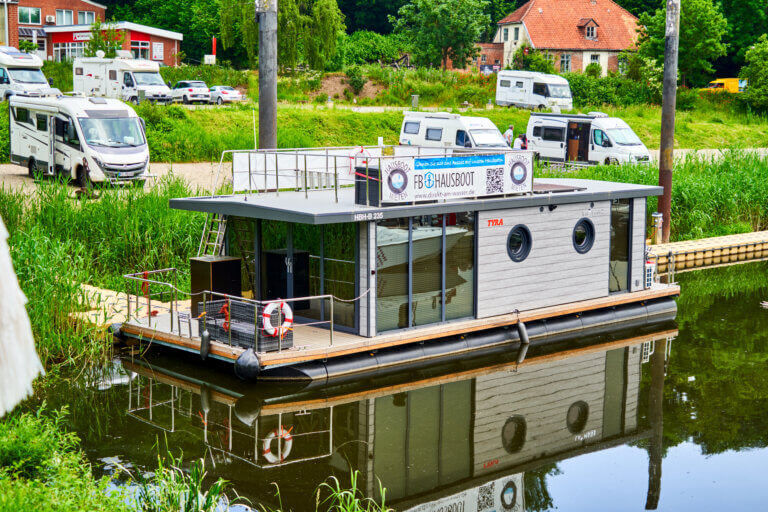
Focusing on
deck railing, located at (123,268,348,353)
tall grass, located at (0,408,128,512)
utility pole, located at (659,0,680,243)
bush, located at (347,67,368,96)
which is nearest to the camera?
tall grass, located at (0,408,128,512)

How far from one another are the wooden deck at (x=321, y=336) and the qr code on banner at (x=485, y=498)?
383 centimetres

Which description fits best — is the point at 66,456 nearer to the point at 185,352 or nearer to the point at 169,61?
the point at 185,352

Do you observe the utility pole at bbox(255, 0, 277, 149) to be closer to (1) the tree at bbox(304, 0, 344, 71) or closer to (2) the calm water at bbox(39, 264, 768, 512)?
(2) the calm water at bbox(39, 264, 768, 512)

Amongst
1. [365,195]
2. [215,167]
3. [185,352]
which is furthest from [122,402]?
[215,167]

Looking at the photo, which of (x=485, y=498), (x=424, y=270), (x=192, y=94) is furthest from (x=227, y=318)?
(x=192, y=94)

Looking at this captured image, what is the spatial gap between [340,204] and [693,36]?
52.6 meters

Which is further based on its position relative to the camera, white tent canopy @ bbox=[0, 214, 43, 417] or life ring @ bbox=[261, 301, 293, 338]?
life ring @ bbox=[261, 301, 293, 338]

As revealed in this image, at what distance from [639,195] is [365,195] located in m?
6.59

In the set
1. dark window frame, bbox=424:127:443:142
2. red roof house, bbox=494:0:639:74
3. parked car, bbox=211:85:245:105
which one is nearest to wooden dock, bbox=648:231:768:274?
dark window frame, bbox=424:127:443:142

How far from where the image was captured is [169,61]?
Result: 71.4 m

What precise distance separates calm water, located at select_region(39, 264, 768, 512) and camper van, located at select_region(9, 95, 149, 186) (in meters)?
14.3

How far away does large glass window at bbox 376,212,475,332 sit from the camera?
650 inches

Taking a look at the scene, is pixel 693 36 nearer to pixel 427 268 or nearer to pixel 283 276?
pixel 427 268

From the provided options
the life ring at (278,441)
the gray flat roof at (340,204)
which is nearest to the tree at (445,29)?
the gray flat roof at (340,204)
